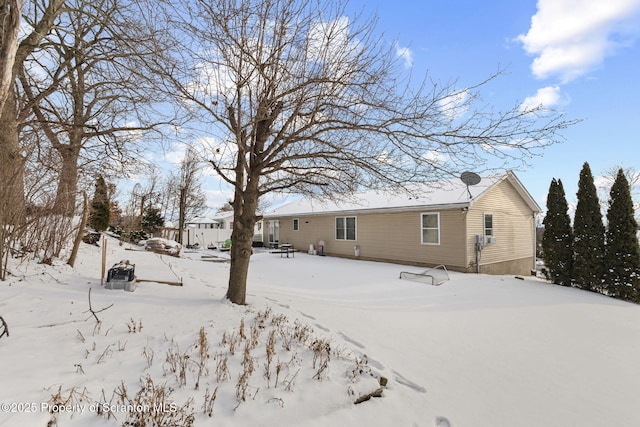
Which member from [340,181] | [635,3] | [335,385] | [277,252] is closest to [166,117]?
[340,181]


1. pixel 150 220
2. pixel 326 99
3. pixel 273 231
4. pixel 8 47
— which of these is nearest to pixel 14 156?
pixel 8 47

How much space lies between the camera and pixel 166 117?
262 inches

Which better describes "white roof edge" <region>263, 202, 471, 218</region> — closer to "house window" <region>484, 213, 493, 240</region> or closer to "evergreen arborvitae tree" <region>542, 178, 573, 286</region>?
"house window" <region>484, 213, 493, 240</region>

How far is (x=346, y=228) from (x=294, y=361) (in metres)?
13.0

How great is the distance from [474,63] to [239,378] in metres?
5.25

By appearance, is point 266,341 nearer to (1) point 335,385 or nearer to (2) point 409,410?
(1) point 335,385

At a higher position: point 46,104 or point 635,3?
point 635,3

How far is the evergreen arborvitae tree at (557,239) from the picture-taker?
33.1 ft

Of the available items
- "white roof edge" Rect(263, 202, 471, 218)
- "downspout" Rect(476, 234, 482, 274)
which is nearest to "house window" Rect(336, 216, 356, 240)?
"white roof edge" Rect(263, 202, 471, 218)

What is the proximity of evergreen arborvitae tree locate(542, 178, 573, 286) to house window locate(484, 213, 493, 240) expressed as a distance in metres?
2.35

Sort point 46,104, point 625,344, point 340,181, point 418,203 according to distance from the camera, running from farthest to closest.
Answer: point 418,203 → point 46,104 → point 340,181 → point 625,344

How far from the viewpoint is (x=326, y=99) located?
483 cm

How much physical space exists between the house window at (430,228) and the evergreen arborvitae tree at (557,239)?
144 inches

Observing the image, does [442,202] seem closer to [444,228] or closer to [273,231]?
[444,228]
